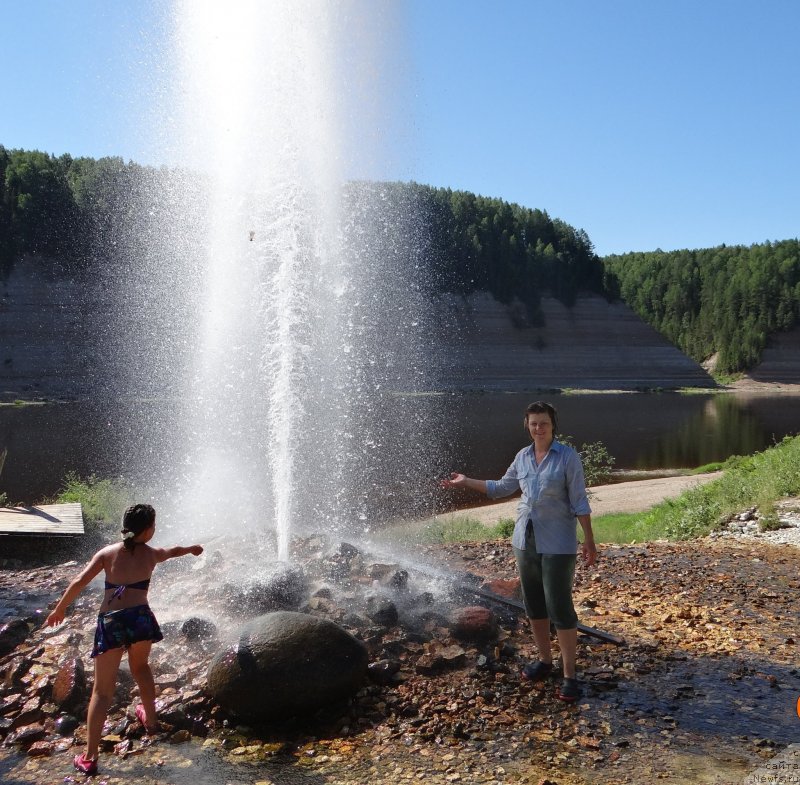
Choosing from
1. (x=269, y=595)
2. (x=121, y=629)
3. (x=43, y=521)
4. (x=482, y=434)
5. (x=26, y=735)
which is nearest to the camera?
(x=121, y=629)

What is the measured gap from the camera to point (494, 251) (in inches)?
3912

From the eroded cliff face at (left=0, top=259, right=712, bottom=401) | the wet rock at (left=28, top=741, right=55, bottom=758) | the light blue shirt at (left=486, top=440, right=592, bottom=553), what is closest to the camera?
the wet rock at (left=28, top=741, right=55, bottom=758)

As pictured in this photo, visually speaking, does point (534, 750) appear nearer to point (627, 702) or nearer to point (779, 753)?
point (627, 702)

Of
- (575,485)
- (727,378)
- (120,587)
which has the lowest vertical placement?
(727,378)

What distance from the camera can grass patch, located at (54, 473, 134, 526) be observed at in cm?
1415

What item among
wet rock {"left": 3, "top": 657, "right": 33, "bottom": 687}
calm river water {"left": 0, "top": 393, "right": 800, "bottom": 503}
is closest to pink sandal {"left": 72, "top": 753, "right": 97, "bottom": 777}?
wet rock {"left": 3, "top": 657, "right": 33, "bottom": 687}

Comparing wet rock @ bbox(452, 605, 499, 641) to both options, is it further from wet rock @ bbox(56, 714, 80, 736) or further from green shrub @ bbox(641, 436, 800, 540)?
green shrub @ bbox(641, 436, 800, 540)

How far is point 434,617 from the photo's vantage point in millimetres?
7223

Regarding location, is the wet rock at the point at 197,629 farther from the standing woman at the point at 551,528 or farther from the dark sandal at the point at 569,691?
the dark sandal at the point at 569,691

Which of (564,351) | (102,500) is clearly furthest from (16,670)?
(564,351)

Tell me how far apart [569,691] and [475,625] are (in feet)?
4.54

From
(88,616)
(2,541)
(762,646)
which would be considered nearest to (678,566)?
(762,646)

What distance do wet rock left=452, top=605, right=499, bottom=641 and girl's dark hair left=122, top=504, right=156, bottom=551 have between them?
10.2 ft

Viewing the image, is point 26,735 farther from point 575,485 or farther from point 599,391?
point 599,391
